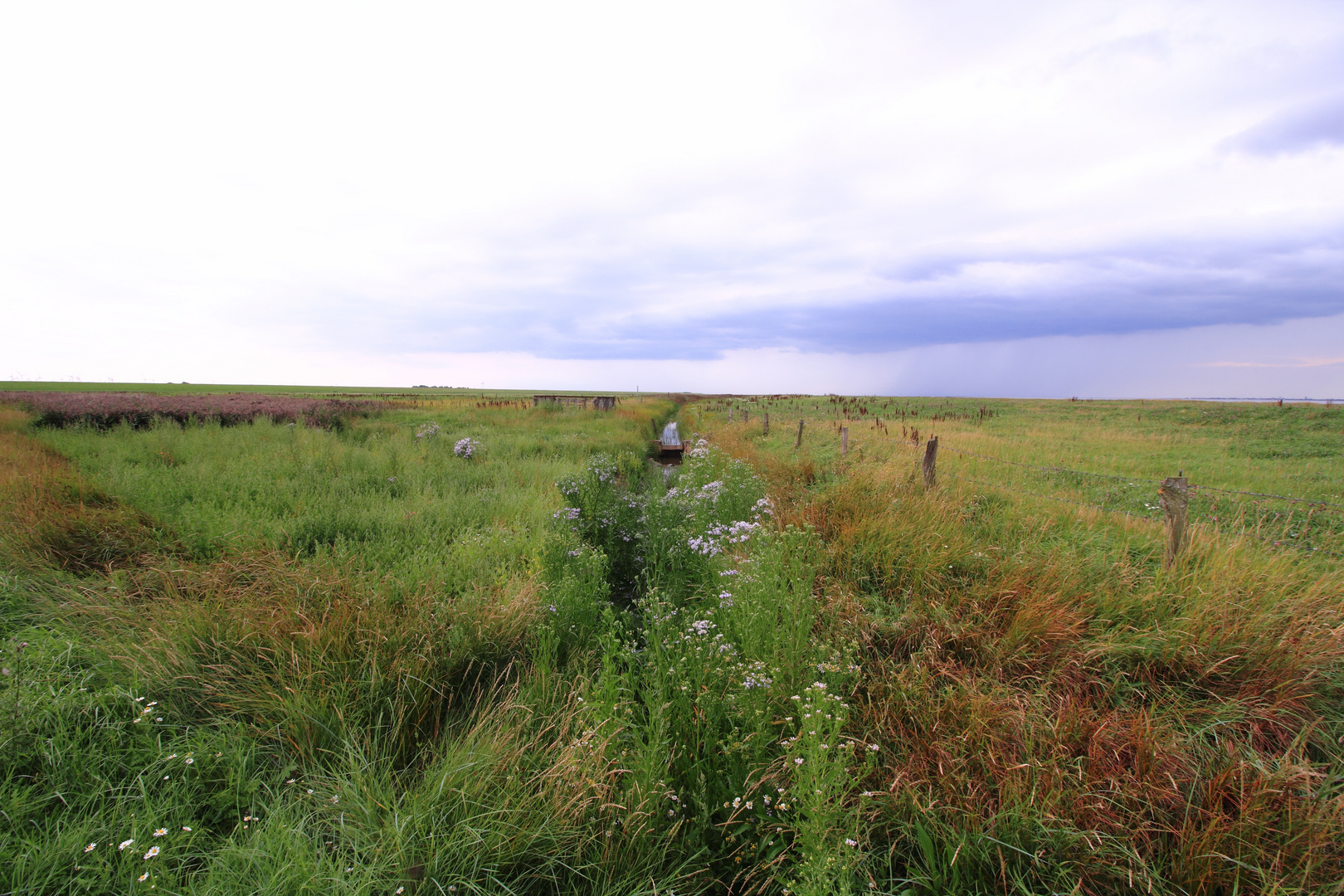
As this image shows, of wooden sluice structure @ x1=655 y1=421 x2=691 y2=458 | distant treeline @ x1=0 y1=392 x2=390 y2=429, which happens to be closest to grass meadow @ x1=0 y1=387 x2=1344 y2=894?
distant treeline @ x1=0 y1=392 x2=390 y2=429

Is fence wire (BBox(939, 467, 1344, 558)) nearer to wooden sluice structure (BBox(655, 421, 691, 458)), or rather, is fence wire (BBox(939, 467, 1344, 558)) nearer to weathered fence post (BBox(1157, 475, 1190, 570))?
weathered fence post (BBox(1157, 475, 1190, 570))

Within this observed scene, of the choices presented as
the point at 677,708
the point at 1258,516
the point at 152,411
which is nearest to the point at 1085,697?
the point at 677,708

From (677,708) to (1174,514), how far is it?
483 cm

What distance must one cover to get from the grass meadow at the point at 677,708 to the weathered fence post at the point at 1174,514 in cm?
24

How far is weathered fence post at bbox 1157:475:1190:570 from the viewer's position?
434cm

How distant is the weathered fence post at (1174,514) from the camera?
14.2 ft

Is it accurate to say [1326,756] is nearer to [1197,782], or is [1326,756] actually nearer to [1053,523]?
[1197,782]

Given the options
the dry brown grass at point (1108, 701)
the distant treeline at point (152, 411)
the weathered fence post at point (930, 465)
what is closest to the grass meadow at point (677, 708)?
the dry brown grass at point (1108, 701)

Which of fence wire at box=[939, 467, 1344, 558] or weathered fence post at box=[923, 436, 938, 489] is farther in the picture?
weathered fence post at box=[923, 436, 938, 489]

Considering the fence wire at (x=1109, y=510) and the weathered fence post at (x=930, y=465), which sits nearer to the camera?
the fence wire at (x=1109, y=510)

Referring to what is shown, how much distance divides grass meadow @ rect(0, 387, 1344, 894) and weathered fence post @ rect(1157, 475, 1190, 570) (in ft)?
0.78

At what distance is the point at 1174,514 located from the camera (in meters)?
4.39

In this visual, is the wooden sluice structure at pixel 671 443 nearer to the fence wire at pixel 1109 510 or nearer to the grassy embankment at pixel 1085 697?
the fence wire at pixel 1109 510

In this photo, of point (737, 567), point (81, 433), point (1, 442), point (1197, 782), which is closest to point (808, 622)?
point (737, 567)
